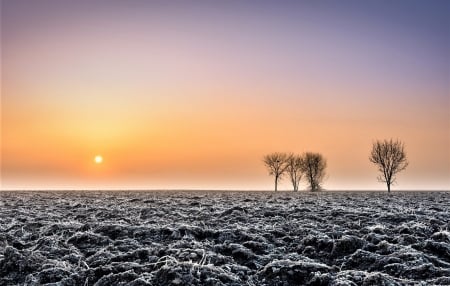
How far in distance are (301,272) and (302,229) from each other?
16.0 ft

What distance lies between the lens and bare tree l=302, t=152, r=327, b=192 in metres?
113

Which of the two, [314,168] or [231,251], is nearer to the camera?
[231,251]

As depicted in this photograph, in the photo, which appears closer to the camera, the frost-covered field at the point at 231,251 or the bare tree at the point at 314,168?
the frost-covered field at the point at 231,251

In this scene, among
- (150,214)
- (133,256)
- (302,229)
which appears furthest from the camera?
(150,214)

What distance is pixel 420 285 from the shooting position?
9047 millimetres

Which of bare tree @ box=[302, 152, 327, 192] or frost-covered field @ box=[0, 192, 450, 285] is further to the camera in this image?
bare tree @ box=[302, 152, 327, 192]

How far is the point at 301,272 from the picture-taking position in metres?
10.3

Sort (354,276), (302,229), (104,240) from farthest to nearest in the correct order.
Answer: (302,229) → (104,240) → (354,276)

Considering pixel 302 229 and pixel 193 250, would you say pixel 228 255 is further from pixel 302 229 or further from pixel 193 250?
pixel 302 229

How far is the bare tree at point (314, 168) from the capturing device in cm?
11325

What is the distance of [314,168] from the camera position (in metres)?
114

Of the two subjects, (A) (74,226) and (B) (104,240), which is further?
(A) (74,226)

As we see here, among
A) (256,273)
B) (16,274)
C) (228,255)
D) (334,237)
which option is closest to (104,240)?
(16,274)

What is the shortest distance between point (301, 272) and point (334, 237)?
3.94m
